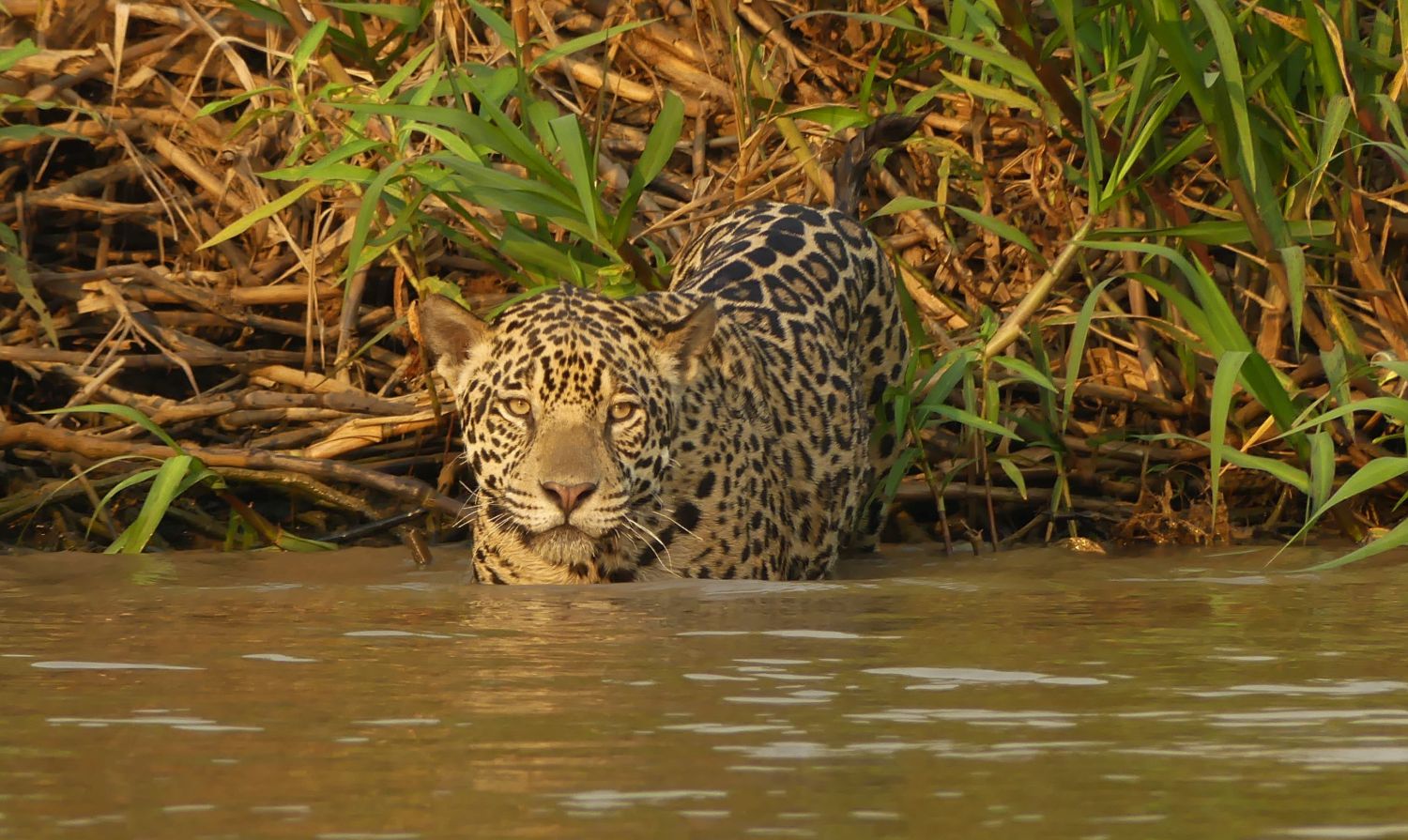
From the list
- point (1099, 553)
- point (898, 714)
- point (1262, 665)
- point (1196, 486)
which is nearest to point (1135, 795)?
point (898, 714)

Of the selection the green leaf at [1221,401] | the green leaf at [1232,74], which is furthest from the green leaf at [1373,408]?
the green leaf at [1232,74]

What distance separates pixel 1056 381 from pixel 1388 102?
1302mm

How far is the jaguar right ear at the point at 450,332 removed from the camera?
549 centimetres

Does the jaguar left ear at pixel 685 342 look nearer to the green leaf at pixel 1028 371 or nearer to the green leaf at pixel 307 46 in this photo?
the green leaf at pixel 1028 371

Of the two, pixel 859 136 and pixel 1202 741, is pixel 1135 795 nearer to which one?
pixel 1202 741

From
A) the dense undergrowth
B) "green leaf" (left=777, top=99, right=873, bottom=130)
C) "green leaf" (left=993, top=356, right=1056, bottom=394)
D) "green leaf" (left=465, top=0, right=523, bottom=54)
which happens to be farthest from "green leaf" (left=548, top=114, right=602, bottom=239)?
"green leaf" (left=993, top=356, right=1056, bottom=394)

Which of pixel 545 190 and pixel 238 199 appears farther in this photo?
pixel 238 199

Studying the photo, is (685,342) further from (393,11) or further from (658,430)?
(393,11)

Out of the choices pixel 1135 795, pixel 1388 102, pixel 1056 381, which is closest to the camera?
pixel 1135 795

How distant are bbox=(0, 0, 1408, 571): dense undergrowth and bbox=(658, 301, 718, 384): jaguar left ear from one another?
1.99ft

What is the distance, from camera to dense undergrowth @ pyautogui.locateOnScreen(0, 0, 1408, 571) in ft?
19.6

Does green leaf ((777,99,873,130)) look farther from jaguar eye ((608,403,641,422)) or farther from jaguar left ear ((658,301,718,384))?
jaguar eye ((608,403,641,422))

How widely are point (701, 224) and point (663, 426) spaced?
202cm

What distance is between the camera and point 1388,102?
19.1ft
